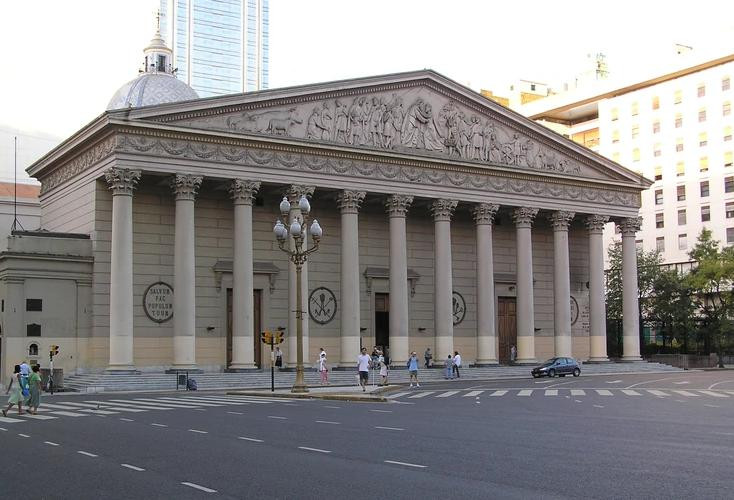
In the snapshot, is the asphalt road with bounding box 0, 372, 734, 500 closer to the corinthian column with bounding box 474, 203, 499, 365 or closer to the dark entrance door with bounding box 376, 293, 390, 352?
the corinthian column with bounding box 474, 203, 499, 365

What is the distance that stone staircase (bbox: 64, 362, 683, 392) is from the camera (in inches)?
1801

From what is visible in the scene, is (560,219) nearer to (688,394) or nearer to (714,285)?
(714,285)

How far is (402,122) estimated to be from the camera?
2250 inches

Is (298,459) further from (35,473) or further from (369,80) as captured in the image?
(369,80)

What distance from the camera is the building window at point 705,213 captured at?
304ft

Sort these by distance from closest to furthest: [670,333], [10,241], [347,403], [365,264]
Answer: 1. [347,403]
2. [10,241]
3. [365,264]
4. [670,333]

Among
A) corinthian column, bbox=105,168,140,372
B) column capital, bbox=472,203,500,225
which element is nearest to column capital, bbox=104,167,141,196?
corinthian column, bbox=105,168,140,372

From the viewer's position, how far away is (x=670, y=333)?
75188 millimetres

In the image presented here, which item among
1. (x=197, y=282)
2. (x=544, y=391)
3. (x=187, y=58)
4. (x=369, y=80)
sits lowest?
(x=544, y=391)

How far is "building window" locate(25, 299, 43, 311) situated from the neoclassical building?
6.3 inches

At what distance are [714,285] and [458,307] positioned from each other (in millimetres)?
23368

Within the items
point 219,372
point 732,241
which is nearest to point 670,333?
point 732,241

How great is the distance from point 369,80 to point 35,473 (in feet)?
141

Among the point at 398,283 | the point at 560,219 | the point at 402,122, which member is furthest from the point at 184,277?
the point at 560,219
